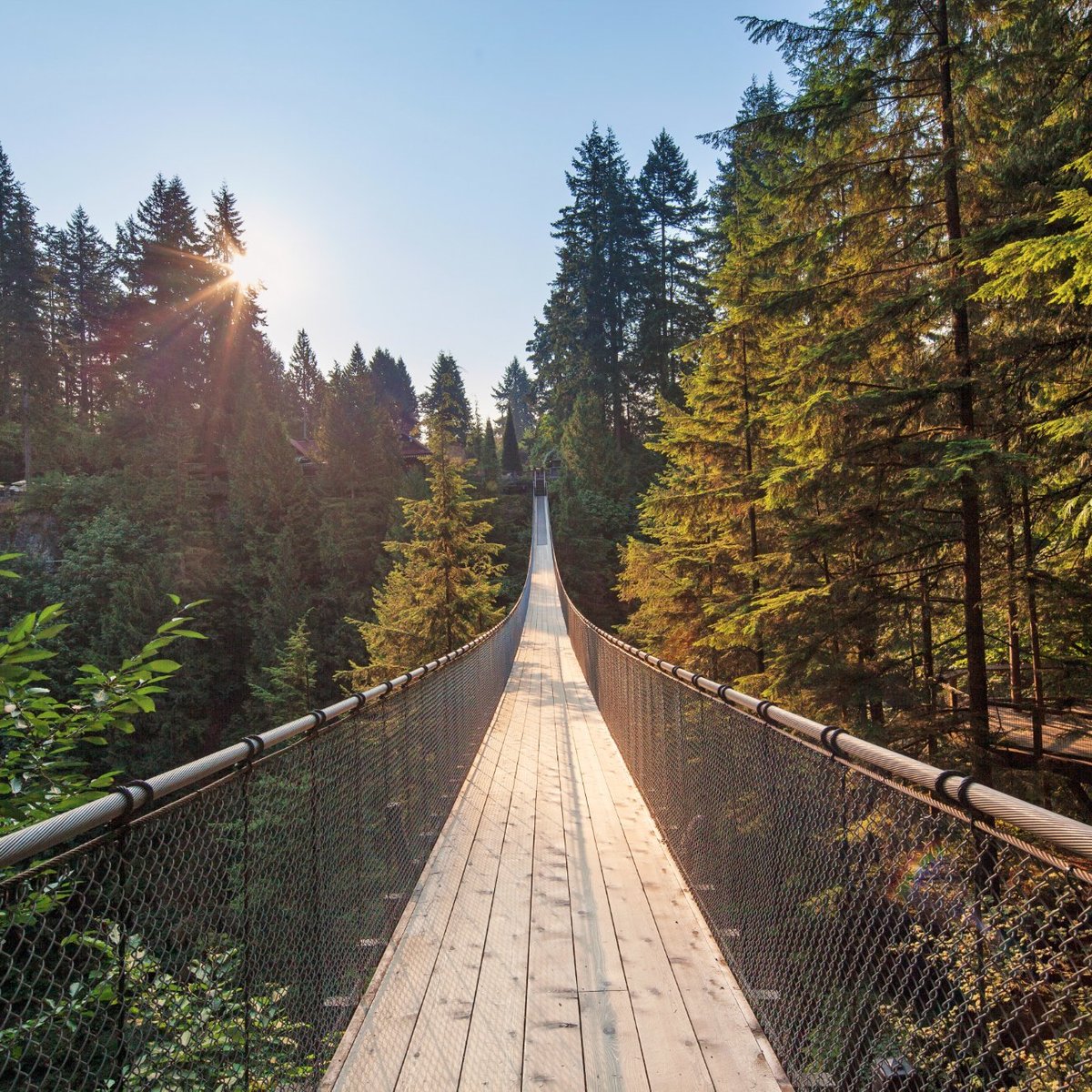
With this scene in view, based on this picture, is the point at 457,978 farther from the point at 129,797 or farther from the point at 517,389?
the point at 517,389

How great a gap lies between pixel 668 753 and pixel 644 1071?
2.26 metres

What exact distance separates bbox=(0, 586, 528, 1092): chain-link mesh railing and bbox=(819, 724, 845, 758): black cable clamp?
1783 millimetres

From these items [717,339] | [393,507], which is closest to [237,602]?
[393,507]

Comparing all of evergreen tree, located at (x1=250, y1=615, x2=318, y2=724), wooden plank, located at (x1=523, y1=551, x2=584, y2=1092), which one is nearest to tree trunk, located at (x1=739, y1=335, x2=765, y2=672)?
wooden plank, located at (x1=523, y1=551, x2=584, y2=1092)

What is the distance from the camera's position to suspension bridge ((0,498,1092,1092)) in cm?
142

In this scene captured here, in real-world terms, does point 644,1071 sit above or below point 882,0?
below

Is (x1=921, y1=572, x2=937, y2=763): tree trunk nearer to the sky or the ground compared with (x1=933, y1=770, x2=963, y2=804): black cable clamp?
nearer to the ground

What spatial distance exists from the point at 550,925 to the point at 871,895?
64.7 inches

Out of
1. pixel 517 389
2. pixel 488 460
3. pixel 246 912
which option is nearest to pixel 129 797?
pixel 246 912

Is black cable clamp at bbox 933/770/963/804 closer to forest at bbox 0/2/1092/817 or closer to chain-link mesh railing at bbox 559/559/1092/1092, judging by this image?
chain-link mesh railing at bbox 559/559/1092/1092

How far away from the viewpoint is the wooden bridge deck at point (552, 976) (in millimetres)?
2211

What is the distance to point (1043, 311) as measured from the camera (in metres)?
4.91

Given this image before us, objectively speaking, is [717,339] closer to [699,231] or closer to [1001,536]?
[1001,536]

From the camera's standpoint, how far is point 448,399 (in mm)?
12727
